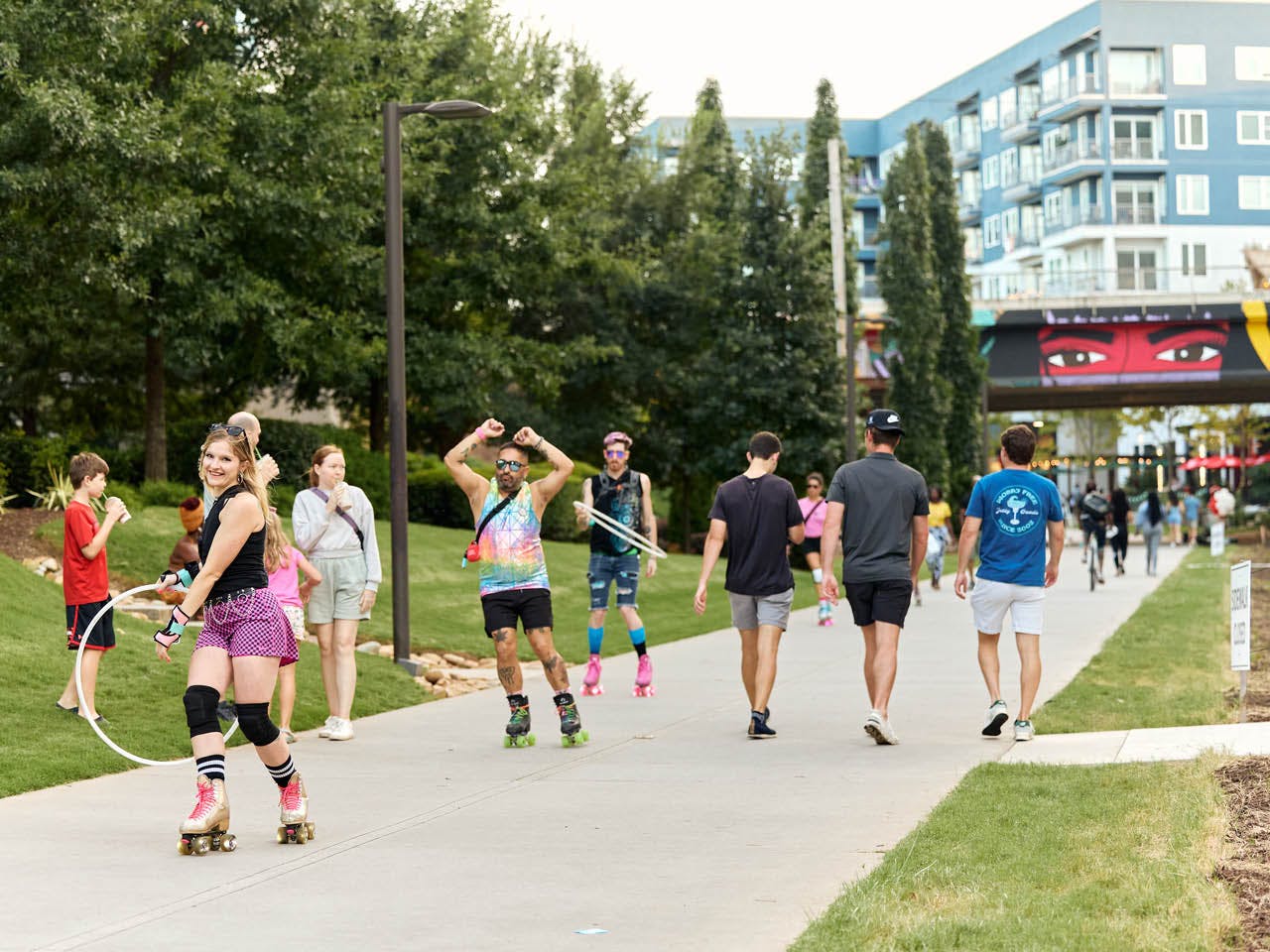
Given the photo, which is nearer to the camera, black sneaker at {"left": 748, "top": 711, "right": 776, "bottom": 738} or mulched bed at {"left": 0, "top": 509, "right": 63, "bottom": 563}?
black sneaker at {"left": 748, "top": 711, "right": 776, "bottom": 738}

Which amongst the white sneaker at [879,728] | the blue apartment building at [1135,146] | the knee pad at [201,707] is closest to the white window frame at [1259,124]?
the blue apartment building at [1135,146]

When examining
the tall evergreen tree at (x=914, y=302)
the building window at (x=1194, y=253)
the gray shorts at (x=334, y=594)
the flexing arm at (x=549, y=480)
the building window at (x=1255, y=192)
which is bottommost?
the gray shorts at (x=334, y=594)

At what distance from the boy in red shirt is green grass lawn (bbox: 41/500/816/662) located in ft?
19.3

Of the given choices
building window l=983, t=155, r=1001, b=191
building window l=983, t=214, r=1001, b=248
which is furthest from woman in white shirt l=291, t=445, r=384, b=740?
building window l=983, t=214, r=1001, b=248

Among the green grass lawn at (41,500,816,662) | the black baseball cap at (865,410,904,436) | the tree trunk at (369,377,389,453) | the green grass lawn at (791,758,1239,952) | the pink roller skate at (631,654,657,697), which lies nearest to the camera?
the green grass lawn at (791,758,1239,952)

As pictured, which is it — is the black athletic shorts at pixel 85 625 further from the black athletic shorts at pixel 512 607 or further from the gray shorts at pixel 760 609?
the gray shorts at pixel 760 609

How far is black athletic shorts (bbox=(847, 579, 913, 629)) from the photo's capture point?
10500 mm

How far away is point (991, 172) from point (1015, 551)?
9840 centimetres

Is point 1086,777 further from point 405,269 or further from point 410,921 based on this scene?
point 405,269

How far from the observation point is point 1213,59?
263ft

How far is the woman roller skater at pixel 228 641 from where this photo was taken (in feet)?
23.5

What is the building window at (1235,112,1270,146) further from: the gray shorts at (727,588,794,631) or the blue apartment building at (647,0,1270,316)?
the gray shorts at (727,588,794,631)

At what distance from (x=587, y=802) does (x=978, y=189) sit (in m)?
104

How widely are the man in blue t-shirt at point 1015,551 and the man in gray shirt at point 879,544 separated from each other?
0.35m
